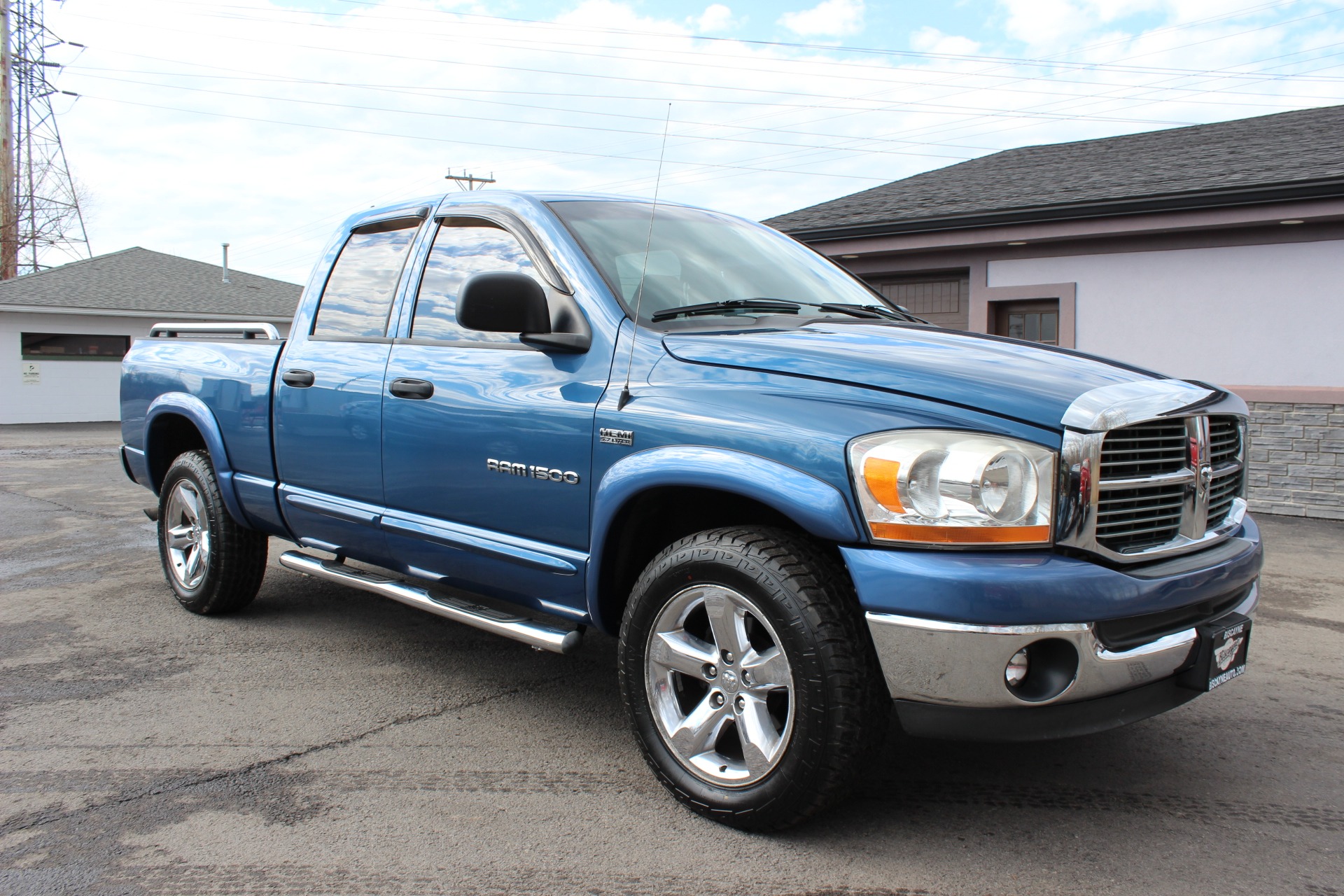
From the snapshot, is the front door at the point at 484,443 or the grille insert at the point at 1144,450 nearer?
the grille insert at the point at 1144,450

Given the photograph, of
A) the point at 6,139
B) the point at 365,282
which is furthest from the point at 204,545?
the point at 6,139

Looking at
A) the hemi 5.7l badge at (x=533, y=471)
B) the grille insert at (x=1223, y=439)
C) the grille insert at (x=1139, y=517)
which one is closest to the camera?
the grille insert at (x=1139, y=517)

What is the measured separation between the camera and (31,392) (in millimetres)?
26125

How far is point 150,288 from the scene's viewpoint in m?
28.5

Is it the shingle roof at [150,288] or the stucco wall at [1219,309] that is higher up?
the shingle roof at [150,288]

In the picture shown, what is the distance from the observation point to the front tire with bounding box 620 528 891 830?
106 inches

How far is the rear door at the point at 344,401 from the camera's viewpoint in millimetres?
4156

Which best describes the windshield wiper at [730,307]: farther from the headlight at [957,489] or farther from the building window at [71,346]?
the building window at [71,346]

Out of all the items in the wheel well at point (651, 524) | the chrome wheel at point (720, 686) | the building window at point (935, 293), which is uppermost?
the building window at point (935, 293)

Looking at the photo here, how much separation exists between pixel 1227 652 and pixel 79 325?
1160 inches

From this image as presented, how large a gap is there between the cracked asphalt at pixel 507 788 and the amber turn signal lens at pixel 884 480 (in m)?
0.99

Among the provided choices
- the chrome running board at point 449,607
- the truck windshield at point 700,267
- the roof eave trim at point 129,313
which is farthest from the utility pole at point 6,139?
the truck windshield at point 700,267

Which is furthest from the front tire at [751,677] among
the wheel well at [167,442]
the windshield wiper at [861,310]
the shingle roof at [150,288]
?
the shingle roof at [150,288]

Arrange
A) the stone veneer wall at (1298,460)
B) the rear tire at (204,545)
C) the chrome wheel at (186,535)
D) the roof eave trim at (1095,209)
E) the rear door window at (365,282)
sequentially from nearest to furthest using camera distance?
the rear door window at (365,282) → the rear tire at (204,545) → the chrome wheel at (186,535) → the stone veneer wall at (1298,460) → the roof eave trim at (1095,209)
